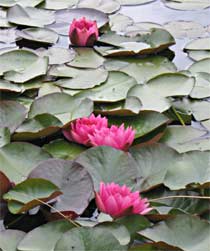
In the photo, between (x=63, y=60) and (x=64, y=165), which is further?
(x=63, y=60)

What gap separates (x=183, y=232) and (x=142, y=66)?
2.53ft

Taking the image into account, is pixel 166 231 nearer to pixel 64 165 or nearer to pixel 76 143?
pixel 64 165

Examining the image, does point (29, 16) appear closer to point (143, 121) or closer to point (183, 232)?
point (143, 121)

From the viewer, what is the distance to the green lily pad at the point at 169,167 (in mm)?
1174

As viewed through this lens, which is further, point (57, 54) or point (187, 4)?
point (187, 4)

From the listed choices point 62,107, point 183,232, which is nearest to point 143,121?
point 62,107

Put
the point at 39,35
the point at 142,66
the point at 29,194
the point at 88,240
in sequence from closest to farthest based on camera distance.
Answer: the point at 88,240
the point at 29,194
the point at 142,66
the point at 39,35

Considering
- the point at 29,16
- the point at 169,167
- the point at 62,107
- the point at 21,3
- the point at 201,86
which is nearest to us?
the point at 169,167

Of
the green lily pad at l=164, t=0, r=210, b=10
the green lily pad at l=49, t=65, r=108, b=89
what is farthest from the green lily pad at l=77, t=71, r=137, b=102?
the green lily pad at l=164, t=0, r=210, b=10

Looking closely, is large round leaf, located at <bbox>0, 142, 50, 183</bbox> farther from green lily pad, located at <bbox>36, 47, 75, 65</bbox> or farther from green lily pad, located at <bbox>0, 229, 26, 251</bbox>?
green lily pad, located at <bbox>36, 47, 75, 65</bbox>

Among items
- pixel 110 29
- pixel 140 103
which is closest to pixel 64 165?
pixel 140 103

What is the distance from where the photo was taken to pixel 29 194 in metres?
1.10

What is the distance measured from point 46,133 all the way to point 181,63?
1.94 ft

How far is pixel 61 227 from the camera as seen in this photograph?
3.42 feet
